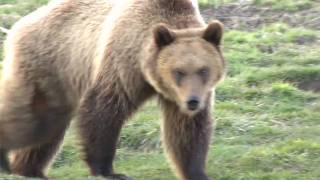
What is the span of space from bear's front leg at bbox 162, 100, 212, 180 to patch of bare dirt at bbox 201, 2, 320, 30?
5.09 meters

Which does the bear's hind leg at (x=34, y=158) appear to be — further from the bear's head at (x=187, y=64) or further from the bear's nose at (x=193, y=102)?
the bear's nose at (x=193, y=102)

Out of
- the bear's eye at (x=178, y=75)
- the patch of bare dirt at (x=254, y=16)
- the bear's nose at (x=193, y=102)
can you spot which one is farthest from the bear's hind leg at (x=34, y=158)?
the patch of bare dirt at (x=254, y=16)

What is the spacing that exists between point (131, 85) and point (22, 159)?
4.88 feet

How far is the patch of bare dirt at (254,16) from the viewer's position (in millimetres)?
11789

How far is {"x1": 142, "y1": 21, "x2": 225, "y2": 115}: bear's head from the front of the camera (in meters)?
6.24

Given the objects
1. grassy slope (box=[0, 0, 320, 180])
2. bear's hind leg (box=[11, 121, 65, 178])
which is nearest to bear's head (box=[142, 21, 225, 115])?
grassy slope (box=[0, 0, 320, 180])

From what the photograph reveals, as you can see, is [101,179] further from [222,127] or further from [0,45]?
[0,45]

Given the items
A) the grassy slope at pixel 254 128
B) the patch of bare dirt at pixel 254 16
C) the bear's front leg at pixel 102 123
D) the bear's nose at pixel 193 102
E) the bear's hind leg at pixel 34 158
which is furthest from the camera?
the patch of bare dirt at pixel 254 16

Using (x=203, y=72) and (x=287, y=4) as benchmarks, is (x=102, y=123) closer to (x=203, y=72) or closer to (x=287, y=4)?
(x=203, y=72)

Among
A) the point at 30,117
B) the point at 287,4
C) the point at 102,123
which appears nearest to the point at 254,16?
the point at 287,4

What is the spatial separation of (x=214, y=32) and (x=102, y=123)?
1.02 m

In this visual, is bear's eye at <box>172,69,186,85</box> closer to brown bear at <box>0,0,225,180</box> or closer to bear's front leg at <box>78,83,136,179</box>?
brown bear at <box>0,0,225,180</box>

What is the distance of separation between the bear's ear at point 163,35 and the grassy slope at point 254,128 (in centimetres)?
113

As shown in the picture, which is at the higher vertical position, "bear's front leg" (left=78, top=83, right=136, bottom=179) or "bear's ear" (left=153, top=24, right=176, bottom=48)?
"bear's ear" (left=153, top=24, right=176, bottom=48)
